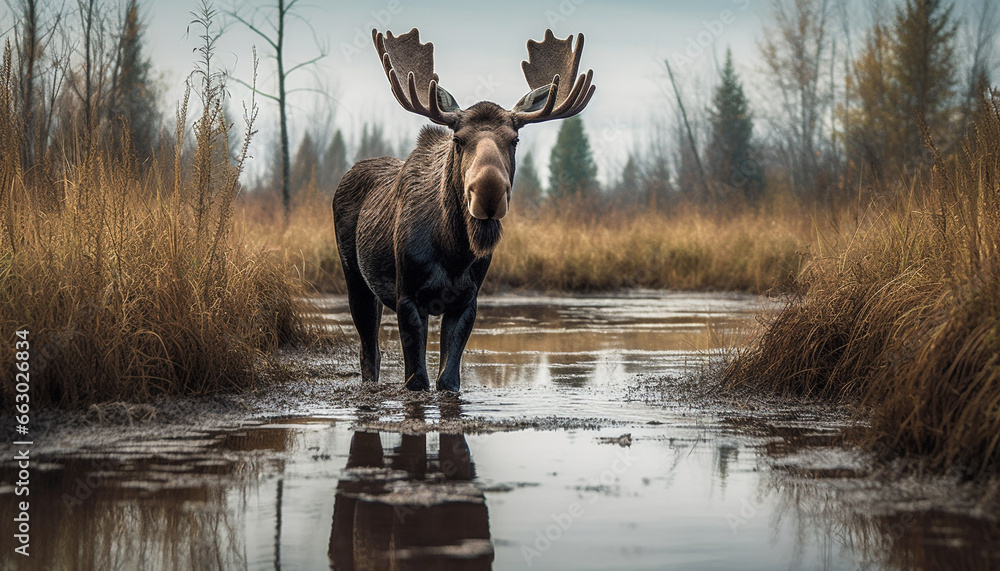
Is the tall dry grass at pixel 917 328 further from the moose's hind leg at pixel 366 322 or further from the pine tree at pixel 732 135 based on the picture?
the pine tree at pixel 732 135

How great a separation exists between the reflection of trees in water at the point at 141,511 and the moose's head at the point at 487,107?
2366 mm

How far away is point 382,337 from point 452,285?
4.13m

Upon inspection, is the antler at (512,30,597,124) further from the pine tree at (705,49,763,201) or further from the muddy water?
the pine tree at (705,49,763,201)

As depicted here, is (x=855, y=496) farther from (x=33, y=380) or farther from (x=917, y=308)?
(x=33, y=380)

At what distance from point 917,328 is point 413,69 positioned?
456 centimetres

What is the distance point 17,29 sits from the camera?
7.36 m

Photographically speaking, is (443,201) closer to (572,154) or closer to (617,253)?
(617,253)

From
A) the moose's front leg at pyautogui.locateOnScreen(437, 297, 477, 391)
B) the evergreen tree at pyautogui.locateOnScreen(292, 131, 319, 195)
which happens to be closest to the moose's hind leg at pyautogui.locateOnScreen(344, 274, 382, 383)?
the moose's front leg at pyautogui.locateOnScreen(437, 297, 477, 391)

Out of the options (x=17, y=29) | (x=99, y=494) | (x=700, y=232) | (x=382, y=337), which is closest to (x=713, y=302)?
(x=700, y=232)

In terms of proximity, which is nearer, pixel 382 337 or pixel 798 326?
pixel 798 326

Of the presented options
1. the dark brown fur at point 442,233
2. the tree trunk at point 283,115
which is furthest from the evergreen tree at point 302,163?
the dark brown fur at point 442,233

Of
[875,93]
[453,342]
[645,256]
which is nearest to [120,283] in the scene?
[453,342]

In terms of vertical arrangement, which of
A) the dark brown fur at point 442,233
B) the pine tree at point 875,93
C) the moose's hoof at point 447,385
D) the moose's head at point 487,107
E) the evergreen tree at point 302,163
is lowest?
the moose's hoof at point 447,385

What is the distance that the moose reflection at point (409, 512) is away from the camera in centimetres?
330
